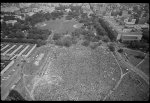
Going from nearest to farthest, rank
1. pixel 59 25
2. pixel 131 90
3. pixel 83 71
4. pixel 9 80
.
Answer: pixel 131 90 → pixel 9 80 → pixel 83 71 → pixel 59 25

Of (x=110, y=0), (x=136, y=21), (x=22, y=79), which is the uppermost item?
(x=110, y=0)

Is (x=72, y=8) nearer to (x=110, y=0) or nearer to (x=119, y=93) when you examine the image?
(x=119, y=93)

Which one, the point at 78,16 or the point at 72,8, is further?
the point at 72,8

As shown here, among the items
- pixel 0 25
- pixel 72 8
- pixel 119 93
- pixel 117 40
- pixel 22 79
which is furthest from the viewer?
pixel 72 8

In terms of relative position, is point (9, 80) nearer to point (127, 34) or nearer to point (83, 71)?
point (83, 71)

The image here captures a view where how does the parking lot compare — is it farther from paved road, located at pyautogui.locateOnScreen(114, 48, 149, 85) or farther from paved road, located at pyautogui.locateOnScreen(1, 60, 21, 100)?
paved road, located at pyautogui.locateOnScreen(114, 48, 149, 85)

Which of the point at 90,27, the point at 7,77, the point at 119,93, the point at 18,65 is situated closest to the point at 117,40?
the point at 90,27

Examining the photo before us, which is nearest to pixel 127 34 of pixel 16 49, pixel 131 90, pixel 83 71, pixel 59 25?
pixel 83 71

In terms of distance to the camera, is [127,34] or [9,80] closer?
[9,80]

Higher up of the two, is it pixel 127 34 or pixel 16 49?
pixel 127 34

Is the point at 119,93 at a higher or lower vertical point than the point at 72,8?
lower

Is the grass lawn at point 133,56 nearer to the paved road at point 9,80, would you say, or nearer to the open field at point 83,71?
the open field at point 83,71
